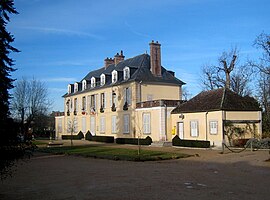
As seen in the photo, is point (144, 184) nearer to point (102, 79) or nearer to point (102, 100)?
point (102, 100)

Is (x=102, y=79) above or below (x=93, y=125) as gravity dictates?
above

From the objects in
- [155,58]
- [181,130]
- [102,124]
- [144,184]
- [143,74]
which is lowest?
[144,184]

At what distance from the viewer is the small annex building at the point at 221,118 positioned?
80.6ft

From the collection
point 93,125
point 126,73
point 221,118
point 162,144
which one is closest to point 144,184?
point 221,118

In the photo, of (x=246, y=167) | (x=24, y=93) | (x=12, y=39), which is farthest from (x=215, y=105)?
(x=24, y=93)

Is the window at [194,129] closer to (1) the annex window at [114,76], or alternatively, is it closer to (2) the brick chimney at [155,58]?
(2) the brick chimney at [155,58]

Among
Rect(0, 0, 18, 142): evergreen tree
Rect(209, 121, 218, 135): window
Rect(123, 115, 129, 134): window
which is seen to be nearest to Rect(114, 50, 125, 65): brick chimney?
Rect(123, 115, 129, 134): window

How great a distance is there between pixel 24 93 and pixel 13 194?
127 feet

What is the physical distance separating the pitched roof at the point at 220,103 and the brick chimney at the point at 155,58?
702cm

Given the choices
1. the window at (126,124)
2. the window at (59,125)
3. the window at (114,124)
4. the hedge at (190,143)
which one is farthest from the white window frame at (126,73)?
the window at (59,125)

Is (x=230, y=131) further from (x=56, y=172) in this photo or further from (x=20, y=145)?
(x=20, y=145)

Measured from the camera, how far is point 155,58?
3416 centimetres

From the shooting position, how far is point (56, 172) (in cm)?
1362

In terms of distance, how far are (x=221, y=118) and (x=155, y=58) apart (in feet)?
39.7
